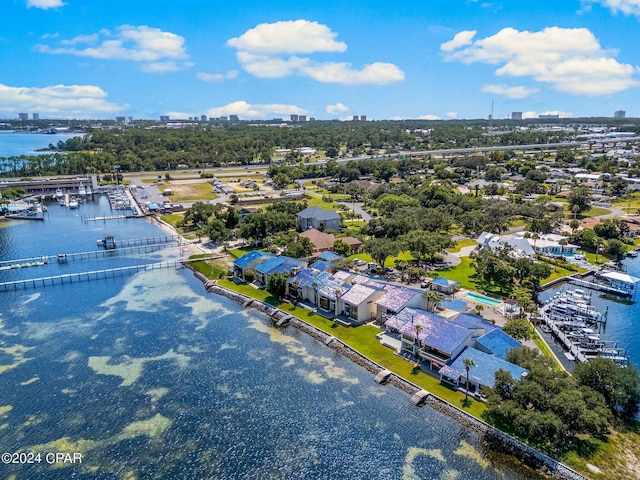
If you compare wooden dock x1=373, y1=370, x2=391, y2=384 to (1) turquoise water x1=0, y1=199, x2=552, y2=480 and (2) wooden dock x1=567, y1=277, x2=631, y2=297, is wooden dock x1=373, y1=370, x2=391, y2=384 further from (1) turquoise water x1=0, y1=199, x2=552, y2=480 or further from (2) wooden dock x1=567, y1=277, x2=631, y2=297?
(2) wooden dock x1=567, y1=277, x2=631, y2=297

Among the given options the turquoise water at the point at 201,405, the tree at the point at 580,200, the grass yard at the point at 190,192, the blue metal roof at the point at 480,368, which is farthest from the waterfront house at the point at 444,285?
the grass yard at the point at 190,192

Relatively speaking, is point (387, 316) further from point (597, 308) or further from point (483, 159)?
point (483, 159)

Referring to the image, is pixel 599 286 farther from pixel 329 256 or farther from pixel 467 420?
pixel 467 420

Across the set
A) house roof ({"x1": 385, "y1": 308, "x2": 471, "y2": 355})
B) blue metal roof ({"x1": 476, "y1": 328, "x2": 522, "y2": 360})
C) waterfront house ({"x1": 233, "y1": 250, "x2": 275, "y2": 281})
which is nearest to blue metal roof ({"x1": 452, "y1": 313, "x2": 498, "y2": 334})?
blue metal roof ({"x1": 476, "y1": 328, "x2": 522, "y2": 360})

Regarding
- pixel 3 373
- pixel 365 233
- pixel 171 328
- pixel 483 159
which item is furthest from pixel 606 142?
pixel 3 373

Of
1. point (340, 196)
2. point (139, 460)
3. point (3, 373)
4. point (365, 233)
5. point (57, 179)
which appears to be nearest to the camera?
point (139, 460)

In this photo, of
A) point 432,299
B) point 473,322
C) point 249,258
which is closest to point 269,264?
point 249,258
